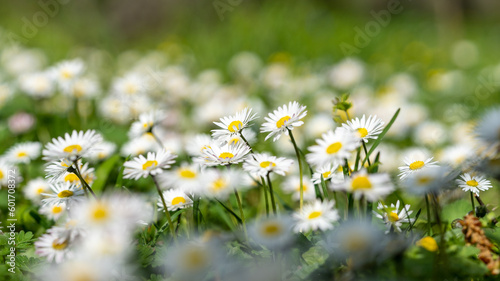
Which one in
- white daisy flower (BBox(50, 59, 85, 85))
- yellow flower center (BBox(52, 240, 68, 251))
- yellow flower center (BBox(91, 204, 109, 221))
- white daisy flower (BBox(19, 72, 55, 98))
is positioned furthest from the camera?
white daisy flower (BBox(19, 72, 55, 98))

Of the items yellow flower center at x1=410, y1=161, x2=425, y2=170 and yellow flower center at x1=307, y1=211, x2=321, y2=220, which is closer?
yellow flower center at x1=307, y1=211, x2=321, y2=220

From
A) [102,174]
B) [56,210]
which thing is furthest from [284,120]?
[102,174]

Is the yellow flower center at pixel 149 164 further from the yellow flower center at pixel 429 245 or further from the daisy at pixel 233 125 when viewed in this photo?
the yellow flower center at pixel 429 245

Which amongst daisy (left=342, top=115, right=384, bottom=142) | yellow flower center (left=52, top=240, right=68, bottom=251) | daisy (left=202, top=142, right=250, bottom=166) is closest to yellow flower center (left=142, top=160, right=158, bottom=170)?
daisy (left=202, top=142, right=250, bottom=166)

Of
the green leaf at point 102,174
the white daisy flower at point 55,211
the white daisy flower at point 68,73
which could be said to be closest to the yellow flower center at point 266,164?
the white daisy flower at point 55,211

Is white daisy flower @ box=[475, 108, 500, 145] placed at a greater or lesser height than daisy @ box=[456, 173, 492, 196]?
greater

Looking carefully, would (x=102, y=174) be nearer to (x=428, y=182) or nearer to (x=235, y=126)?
(x=235, y=126)

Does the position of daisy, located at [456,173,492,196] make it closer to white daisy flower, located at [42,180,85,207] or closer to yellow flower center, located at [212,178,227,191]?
yellow flower center, located at [212,178,227,191]
